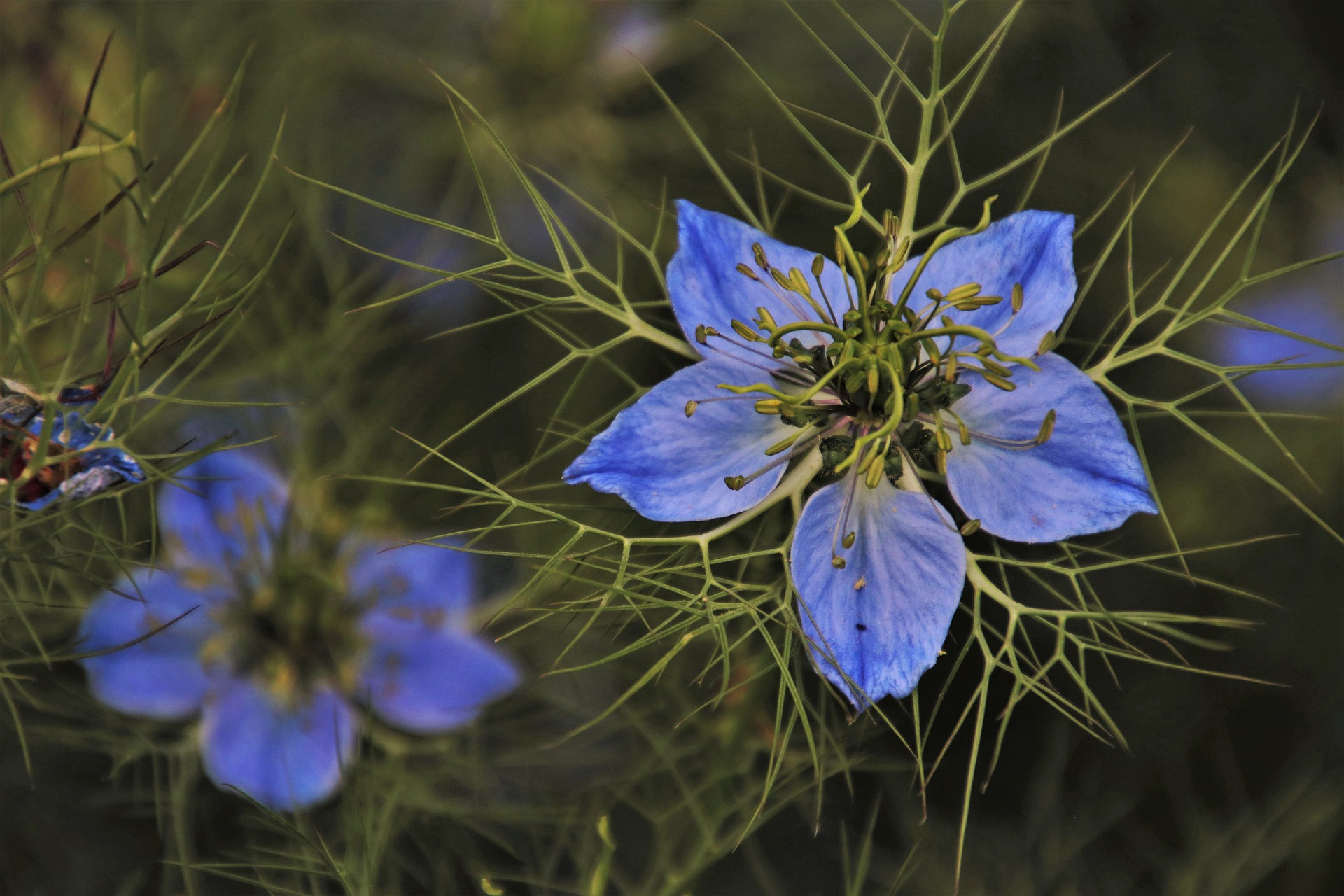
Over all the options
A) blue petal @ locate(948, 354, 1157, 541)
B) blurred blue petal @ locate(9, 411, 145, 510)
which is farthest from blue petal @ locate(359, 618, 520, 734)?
blue petal @ locate(948, 354, 1157, 541)

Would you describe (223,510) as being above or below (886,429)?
below

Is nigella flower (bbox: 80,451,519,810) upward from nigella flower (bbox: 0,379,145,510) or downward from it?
downward

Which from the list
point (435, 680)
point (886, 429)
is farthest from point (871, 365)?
point (435, 680)

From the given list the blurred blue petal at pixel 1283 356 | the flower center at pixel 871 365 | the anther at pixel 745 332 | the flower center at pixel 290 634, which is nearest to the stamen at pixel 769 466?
the flower center at pixel 871 365

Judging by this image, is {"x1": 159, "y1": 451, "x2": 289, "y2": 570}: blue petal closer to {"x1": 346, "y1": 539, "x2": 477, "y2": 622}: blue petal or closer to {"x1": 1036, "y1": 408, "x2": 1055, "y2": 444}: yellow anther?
{"x1": 346, "y1": 539, "x2": 477, "y2": 622}: blue petal

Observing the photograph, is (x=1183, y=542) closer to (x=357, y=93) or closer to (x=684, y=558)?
(x=684, y=558)

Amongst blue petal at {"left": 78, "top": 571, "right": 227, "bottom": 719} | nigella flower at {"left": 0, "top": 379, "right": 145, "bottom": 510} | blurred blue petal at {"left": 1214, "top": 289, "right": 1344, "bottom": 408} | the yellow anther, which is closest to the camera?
the yellow anther

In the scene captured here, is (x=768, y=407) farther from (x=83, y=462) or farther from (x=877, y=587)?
(x=83, y=462)
